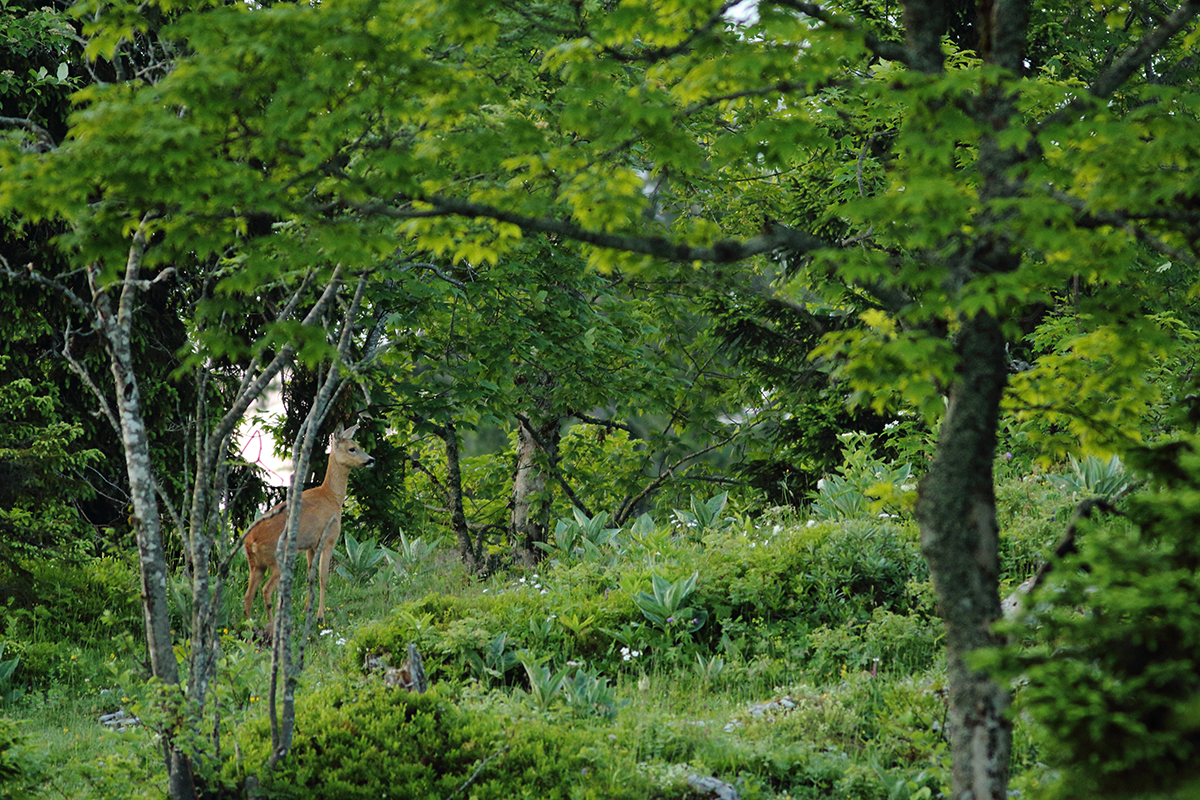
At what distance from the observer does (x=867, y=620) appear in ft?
25.9

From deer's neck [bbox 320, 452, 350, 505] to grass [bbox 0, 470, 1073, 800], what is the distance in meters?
1.16

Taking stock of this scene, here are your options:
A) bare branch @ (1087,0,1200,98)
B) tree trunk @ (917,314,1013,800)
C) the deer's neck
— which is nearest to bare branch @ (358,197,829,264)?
tree trunk @ (917,314,1013,800)

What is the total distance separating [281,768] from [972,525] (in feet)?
11.8

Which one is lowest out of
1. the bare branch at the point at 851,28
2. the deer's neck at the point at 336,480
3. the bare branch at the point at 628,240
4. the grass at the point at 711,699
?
the grass at the point at 711,699

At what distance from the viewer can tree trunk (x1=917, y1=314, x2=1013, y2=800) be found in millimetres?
4270

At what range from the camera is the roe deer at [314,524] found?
8.71m

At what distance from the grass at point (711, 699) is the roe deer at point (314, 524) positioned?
64 cm

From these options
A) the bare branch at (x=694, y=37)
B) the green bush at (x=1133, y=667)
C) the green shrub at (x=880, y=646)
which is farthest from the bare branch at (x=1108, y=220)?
the green shrub at (x=880, y=646)

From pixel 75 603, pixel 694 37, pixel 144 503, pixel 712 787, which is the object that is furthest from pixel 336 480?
pixel 694 37

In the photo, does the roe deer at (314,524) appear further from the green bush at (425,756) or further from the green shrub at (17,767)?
the green shrub at (17,767)

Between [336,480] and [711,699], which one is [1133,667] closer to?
[711,699]

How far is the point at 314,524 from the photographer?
8.78 metres

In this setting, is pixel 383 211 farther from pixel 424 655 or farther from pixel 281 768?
pixel 424 655

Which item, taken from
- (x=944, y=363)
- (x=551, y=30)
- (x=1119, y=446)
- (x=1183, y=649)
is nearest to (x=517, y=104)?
(x=551, y=30)
